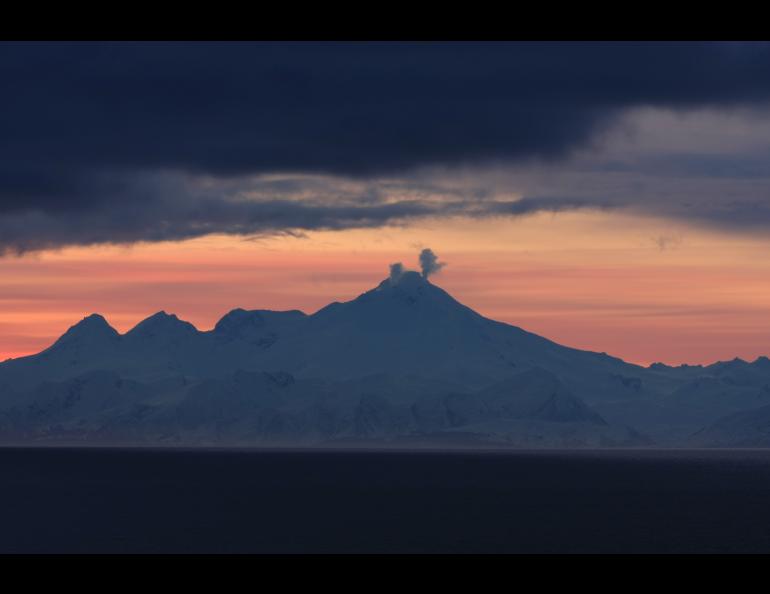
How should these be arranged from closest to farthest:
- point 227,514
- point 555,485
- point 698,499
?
1. point 227,514
2. point 698,499
3. point 555,485

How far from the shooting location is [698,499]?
15075 centimetres

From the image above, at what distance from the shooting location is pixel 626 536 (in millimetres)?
97000
